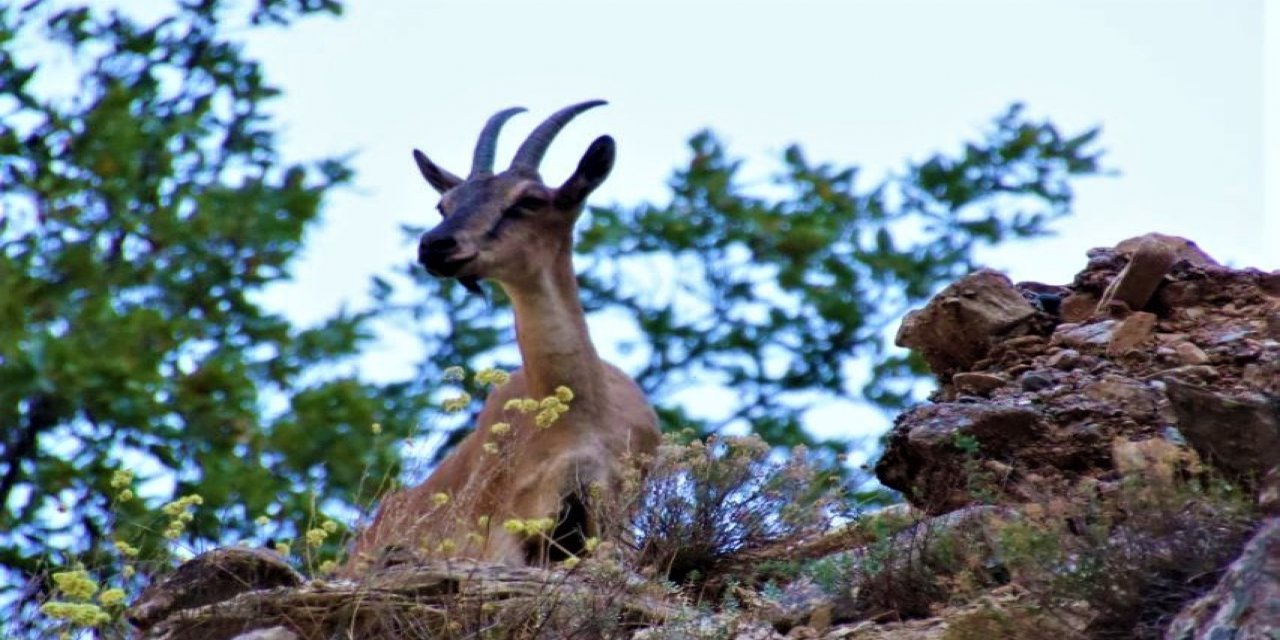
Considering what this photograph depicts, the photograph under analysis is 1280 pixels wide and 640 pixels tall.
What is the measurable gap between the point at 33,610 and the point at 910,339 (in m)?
3.93

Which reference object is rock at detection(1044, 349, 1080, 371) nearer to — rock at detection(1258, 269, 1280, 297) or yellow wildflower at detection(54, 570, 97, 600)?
rock at detection(1258, 269, 1280, 297)

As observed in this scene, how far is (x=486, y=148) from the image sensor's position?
46.2 feet

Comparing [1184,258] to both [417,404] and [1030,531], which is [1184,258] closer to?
[1030,531]

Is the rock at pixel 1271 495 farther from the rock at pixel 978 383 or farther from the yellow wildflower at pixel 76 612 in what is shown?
the yellow wildflower at pixel 76 612

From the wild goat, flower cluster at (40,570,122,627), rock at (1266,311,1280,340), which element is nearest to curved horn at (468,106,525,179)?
the wild goat

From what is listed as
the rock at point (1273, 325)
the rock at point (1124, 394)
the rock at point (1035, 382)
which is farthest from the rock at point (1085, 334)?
the rock at point (1273, 325)

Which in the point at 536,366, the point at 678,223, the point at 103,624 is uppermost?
the point at 678,223

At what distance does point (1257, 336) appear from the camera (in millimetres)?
9422

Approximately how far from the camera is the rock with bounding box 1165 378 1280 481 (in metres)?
7.34

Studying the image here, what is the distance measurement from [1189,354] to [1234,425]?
6.71 feet

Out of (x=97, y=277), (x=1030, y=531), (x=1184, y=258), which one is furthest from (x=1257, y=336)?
(x=97, y=277)

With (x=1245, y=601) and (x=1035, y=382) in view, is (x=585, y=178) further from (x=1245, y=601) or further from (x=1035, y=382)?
(x=1245, y=601)

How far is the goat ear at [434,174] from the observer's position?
47.9 ft

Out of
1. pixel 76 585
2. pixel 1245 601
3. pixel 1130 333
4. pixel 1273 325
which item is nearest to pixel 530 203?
pixel 1130 333
